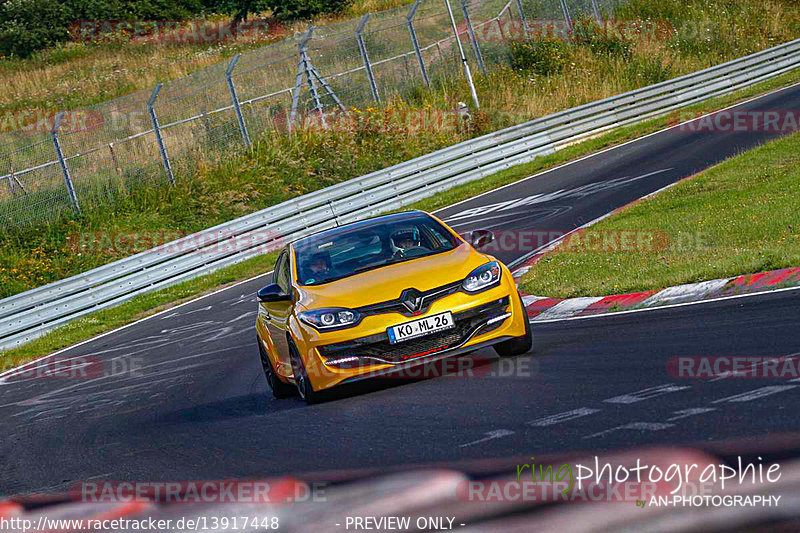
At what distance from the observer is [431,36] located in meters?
36.4

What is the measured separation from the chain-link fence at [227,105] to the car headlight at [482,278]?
66.9 feet

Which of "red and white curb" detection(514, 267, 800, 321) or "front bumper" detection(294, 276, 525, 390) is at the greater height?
"front bumper" detection(294, 276, 525, 390)

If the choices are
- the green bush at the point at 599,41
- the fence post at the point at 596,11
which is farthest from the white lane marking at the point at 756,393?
the fence post at the point at 596,11

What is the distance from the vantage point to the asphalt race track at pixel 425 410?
19.6ft

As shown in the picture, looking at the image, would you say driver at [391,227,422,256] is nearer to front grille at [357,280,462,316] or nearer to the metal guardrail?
front grille at [357,280,462,316]

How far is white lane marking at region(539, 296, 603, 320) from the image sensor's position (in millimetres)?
11281

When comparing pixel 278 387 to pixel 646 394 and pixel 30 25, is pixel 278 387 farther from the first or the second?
pixel 30 25

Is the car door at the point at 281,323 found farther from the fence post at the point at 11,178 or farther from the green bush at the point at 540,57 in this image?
the green bush at the point at 540,57

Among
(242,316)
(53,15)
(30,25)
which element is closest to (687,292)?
(242,316)

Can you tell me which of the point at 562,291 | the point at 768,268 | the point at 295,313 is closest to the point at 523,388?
the point at 295,313

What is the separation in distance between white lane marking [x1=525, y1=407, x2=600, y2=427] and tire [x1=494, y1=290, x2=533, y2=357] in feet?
7.68

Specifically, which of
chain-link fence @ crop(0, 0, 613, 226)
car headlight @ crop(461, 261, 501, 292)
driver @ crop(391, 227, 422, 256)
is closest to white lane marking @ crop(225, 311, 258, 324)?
driver @ crop(391, 227, 422, 256)

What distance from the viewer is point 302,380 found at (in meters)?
8.76

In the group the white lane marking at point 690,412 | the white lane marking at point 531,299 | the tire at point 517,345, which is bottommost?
the white lane marking at point 531,299
